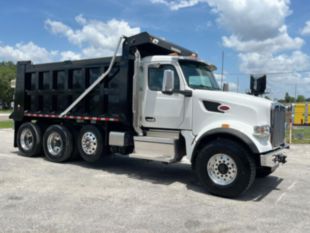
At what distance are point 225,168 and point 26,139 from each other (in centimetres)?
671

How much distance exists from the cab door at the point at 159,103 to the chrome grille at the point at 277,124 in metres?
1.85

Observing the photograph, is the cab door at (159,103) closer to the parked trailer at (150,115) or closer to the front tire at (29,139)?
the parked trailer at (150,115)

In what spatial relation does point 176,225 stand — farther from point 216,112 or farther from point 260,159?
point 216,112

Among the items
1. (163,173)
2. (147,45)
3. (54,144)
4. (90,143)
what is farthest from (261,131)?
(54,144)

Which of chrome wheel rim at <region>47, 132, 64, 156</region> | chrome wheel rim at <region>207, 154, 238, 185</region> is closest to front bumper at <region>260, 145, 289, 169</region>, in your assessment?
chrome wheel rim at <region>207, 154, 238, 185</region>

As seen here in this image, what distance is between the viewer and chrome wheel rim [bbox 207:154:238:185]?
20.4ft

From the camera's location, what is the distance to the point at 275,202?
5.98 metres

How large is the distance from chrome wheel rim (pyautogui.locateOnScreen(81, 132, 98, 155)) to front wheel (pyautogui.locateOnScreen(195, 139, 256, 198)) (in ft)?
9.87

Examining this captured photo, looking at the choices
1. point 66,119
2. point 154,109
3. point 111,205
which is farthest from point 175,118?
point 66,119

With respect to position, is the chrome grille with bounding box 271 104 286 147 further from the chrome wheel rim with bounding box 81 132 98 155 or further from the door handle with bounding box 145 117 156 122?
the chrome wheel rim with bounding box 81 132 98 155

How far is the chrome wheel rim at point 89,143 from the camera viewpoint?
8.41 m

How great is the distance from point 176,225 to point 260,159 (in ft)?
7.39

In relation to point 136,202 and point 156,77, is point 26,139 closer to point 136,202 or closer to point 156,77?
point 156,77

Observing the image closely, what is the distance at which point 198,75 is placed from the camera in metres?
7.50
